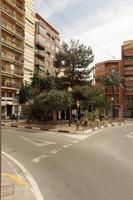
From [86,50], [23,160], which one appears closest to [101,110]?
[86,50]

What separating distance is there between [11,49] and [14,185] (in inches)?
2564

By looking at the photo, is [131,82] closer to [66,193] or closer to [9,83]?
[9,83]

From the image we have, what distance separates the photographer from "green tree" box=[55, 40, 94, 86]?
159 feet

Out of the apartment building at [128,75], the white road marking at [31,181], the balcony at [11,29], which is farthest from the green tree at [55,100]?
the apartment building at [128,75]

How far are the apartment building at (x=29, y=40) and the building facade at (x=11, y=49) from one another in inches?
69.5

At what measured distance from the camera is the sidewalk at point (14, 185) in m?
8.55

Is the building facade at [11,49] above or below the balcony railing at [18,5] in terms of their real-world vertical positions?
below

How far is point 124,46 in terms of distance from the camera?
10744 cm

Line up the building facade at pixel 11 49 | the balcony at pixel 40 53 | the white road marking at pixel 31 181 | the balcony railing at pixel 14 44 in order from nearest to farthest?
the white road marking at pixel 31 181 < the building facade at pixel 11 49 < the balcony railing at pixel 14 44 < the balcony at pixel 40 53

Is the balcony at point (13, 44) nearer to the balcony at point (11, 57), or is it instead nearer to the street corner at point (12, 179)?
the balcony at point (11, 57)

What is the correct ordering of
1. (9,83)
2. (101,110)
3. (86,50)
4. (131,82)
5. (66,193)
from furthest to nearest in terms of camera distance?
(131,82) < (9,83) < (101,110) < (86,50) < (66,193)

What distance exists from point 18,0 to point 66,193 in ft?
236

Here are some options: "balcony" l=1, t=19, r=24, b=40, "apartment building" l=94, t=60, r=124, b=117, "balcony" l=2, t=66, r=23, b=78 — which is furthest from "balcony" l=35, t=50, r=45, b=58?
"apartment building" l=94, t=60, r=124, b=117

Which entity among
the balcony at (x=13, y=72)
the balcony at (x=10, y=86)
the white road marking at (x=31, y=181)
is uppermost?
the balcony at (x=13, y=72)
